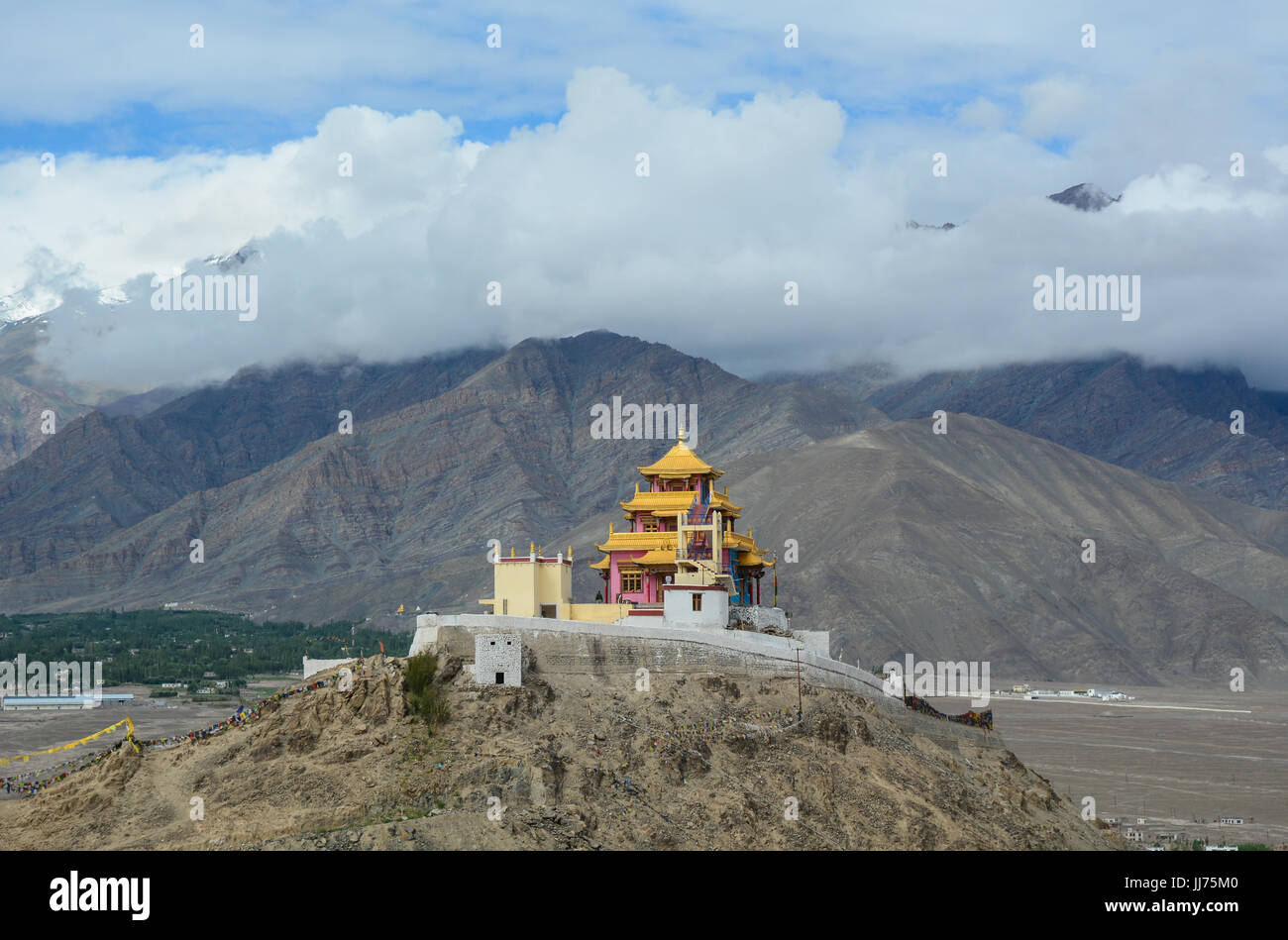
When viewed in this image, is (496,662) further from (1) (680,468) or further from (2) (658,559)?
(1) (680,468)

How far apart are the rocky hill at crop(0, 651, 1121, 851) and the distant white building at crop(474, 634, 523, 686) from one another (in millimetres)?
646

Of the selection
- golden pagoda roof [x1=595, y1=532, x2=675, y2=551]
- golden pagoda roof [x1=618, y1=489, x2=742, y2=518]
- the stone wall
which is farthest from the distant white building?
golden pagoda roof [x1=618, y1=489, x2=742, y2=518]

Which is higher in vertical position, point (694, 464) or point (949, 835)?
point (694, 464)

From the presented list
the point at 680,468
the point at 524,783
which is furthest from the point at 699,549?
the point at 524,783

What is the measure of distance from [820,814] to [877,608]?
14508 centimetres

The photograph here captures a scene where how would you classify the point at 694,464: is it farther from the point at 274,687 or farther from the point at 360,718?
the point at 274,687

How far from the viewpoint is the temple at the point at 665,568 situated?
225 feet

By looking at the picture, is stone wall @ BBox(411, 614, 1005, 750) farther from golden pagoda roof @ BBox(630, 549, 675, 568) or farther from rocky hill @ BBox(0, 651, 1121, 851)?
golden pagoda roof @ BBox(630, 549, 675, 568)

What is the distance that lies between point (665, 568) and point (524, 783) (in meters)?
24.8

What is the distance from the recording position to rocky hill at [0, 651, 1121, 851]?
49.0 m

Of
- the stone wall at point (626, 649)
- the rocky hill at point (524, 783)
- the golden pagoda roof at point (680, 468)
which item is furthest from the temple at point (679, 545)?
the rocky hill at point (524, 783)

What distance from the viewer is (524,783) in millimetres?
50469
